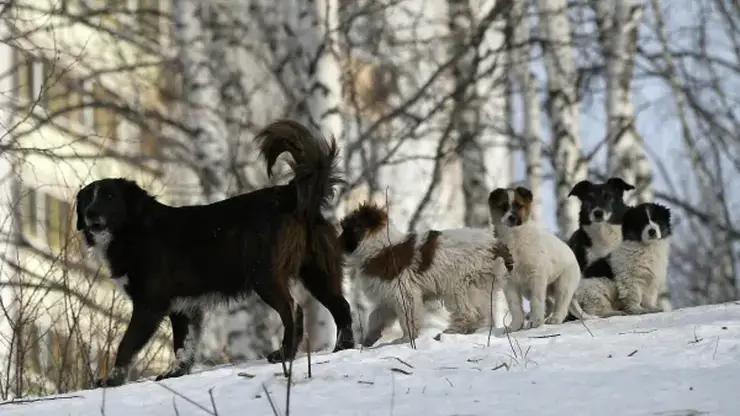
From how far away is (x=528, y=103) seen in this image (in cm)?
2228

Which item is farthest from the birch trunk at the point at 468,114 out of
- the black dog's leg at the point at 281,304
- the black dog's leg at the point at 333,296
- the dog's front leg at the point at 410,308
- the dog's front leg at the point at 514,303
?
the black dog's leg at the point at 281,304

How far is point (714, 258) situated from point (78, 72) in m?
18.8

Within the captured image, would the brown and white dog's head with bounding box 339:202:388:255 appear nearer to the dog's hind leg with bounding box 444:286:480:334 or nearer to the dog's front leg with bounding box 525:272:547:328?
the dog's hind leg with bounding box 444:286:480:334

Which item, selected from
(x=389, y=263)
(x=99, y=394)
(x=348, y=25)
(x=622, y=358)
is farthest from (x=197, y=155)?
(x=622, y=358)

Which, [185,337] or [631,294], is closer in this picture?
[185,337]

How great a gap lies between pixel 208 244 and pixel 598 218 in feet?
16.7

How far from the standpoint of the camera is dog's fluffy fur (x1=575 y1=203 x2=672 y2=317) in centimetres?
1190

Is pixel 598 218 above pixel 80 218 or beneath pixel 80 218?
above

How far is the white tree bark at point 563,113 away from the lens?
18406 millimetres

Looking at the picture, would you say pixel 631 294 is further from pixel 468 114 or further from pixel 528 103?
pixel 528 103

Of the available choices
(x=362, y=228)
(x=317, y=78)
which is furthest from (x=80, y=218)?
(x=317, y=78)

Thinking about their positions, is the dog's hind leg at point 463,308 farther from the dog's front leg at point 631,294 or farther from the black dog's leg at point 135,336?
the black dog's leg at point 135,336

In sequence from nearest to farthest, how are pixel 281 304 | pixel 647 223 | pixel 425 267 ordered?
pixel 281 304
pixel 425 267
pixel 647 223

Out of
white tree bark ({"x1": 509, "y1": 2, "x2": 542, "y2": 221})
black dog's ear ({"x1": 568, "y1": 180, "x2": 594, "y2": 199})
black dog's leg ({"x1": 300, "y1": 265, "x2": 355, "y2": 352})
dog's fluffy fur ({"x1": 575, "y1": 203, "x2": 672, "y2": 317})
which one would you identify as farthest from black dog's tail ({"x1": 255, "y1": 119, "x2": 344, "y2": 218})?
white tree bark ({"x1": 509, "y1": 2, "x2": 542, "y2": 221})
